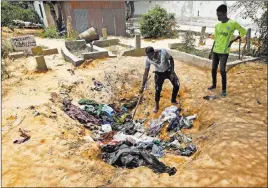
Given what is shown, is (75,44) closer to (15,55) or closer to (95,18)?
(15,55)

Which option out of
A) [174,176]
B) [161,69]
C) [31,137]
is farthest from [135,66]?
[174,176]

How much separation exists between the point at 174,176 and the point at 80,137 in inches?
77.8

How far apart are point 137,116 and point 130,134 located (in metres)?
0.80

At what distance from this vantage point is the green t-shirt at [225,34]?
3.52 metres

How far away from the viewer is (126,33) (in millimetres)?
16938

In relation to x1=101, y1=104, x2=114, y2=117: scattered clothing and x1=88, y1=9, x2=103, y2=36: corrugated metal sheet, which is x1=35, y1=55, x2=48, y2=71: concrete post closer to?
x1=101, y1=104, x2=114, y2=117: scattered clothing

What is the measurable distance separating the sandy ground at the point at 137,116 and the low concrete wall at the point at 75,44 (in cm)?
Result: 381

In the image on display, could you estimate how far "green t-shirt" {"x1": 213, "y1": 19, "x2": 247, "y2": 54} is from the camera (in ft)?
11.5

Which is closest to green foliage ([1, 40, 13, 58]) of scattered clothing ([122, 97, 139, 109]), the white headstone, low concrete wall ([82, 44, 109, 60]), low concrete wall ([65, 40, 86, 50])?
the white headstone

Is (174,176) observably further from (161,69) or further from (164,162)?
(161,69)

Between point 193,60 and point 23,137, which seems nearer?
point 23,137

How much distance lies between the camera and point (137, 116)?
211 inches

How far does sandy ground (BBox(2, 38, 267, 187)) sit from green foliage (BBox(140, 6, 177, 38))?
29.5 feet

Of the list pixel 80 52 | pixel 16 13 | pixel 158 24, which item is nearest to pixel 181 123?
pixel 80 52
